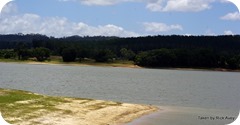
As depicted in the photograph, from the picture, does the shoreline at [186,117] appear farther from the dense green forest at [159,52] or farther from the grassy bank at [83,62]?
the grassy bank at [83,62]

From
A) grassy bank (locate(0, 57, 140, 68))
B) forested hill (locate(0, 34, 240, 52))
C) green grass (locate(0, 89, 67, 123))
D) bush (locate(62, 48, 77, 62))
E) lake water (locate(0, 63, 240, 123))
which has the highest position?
forested hill (locate(0, 34, 240, 52))

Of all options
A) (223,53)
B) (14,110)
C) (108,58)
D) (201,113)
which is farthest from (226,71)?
(14,110)

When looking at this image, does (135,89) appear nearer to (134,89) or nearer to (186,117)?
(134,89)

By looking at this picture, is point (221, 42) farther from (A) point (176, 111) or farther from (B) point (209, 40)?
(A) point (176, 111)

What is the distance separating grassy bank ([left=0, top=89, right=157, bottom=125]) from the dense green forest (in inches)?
2053

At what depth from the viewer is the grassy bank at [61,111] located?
1330cm

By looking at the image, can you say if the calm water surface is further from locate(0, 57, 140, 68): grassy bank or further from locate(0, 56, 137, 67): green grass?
locate(0, 56, 137, 67): green grass

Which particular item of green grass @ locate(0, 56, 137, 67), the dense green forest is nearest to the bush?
the dense green forest

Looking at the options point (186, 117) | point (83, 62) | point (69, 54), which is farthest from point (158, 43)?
point (186, 117)

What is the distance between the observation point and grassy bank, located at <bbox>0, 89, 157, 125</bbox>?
1330cm

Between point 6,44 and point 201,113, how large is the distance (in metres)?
88.2

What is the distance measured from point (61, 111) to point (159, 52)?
60377 millimetres

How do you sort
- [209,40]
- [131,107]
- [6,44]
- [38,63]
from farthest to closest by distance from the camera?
1. [6,44]
2. [209,40]
3. [38,63]
4. [131,107]

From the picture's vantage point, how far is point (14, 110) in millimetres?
13984
